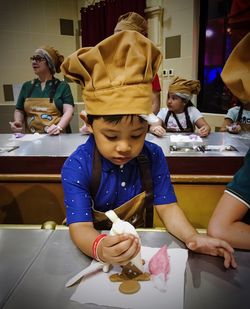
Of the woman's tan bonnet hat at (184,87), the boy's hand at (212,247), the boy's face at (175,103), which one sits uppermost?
the woman's tan bonnet hat at (184,87)

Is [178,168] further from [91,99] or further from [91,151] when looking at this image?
[91,99]

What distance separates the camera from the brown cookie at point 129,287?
2.32 ft

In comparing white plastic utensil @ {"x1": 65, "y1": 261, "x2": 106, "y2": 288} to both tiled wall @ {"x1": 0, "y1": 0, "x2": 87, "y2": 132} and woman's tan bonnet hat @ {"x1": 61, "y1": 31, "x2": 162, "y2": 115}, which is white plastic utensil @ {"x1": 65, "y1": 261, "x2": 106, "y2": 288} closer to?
woman's tan bonnet hat @ {"x1": 61, "y1": 31, "x2": 162, "y2": 115}

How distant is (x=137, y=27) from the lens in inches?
Result: 107

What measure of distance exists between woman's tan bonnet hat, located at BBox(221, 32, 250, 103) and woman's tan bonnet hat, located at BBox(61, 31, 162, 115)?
238mm

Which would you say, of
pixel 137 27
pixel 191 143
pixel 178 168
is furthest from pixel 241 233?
pixel 137 27

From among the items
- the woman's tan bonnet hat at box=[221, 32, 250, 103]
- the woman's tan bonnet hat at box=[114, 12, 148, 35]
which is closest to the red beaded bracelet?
the woman's tan bonnet hat at box=[221, 32, 250, 103]

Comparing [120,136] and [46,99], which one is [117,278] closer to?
[120,136]

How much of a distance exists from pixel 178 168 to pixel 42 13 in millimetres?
4075

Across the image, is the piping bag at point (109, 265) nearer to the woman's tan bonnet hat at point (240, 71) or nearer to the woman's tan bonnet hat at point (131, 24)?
the woman's tan bonnet hat at point (240, 71)

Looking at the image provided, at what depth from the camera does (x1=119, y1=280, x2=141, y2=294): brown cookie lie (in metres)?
0.71

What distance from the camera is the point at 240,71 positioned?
859 mm

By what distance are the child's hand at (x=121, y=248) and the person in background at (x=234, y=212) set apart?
1.22 feet

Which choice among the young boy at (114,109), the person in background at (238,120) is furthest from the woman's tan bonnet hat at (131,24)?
the young boy at (114,109)
